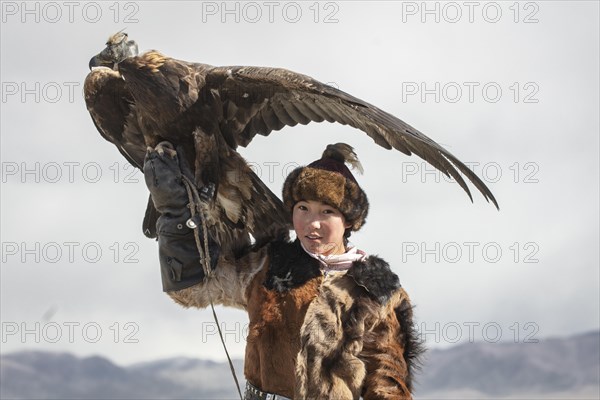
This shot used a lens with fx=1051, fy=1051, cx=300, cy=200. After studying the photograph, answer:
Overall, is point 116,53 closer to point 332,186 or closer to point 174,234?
point 174,234

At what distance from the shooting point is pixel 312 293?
292 centimetres

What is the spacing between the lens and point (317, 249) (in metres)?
2.95

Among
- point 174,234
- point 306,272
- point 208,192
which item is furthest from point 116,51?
point 306,272

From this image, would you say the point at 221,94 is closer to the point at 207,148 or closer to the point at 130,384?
the point at 207,148

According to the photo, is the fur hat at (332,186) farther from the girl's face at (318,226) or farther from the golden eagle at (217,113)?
the golden eagle at (217,113)

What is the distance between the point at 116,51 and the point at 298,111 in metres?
0.64

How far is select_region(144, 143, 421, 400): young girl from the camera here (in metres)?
2.79

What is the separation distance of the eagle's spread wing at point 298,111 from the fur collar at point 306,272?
34 cm

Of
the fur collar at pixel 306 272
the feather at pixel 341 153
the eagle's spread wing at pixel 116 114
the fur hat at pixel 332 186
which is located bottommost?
the fur collar at pixel 306 272

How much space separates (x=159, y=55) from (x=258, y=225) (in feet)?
2.17

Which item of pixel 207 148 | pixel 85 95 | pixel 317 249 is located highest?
pixel 85 95

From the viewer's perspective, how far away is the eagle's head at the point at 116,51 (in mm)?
3498

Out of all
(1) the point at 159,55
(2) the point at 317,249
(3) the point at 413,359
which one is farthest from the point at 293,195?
(1) the point at 159,55

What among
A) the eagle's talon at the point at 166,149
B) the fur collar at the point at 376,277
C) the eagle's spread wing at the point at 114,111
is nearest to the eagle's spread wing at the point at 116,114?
the eagle's spread wing at the point at 114,111
